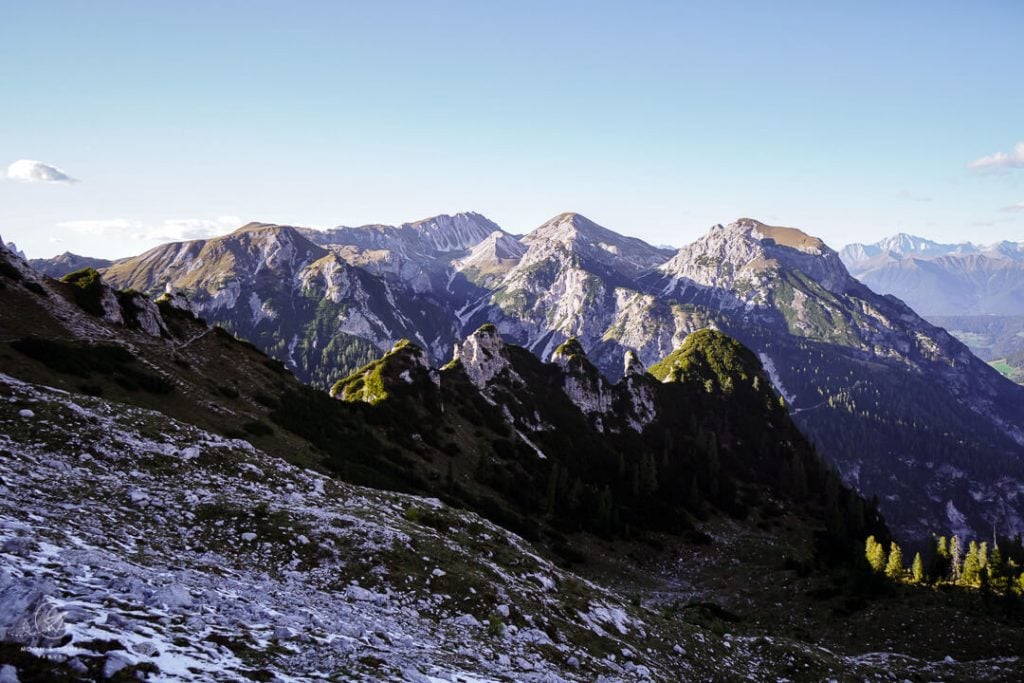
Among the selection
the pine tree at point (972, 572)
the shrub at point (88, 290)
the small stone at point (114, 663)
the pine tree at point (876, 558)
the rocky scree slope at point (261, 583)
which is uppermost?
the shrub at point (88, 290)

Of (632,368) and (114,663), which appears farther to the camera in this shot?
(632,368)

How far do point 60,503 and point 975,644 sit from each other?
217ft

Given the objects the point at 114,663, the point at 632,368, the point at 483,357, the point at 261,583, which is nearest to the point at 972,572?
the point at 261,583

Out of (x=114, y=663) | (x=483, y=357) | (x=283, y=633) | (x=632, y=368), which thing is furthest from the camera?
(x=632, y=368)

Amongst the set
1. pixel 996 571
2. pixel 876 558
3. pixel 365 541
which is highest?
pixel 365 541

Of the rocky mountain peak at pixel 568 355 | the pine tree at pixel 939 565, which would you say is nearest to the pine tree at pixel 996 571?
the pine tree at pixel 939 565

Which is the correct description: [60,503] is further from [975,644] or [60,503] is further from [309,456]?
[975,644]

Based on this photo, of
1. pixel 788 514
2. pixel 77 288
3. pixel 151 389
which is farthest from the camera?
pixel 788 514

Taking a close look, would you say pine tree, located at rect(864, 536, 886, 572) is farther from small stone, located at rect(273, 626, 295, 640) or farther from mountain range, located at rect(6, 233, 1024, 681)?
small stone, located at rect(273, 626, 295, 640)

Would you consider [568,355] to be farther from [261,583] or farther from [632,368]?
[261,583]

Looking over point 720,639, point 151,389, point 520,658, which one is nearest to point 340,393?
point 151,389

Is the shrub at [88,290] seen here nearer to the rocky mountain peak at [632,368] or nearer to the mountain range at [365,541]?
the mountain range at [365,541]

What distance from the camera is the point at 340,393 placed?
10931 cm

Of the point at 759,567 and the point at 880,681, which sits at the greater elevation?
the point at 880,681
